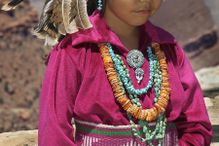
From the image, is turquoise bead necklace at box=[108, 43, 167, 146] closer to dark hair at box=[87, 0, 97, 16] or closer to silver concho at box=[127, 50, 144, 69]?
silver concho at box=[127, 50, 144, 69]

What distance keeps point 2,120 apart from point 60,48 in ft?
20.9

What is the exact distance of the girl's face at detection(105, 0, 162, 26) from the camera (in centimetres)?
165

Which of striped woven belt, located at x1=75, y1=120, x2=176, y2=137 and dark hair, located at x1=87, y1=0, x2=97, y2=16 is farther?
dark hair, located at x1=87, y1=0, x2=97, y2=16

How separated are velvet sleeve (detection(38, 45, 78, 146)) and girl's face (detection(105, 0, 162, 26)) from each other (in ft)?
0.63

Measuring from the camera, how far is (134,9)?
1.65 m

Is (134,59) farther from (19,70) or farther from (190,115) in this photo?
(19,70)

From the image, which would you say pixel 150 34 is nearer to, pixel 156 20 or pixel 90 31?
pixel 90 31

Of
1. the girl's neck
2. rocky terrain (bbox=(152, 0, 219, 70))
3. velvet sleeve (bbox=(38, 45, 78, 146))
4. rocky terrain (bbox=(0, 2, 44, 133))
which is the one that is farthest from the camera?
rocky terrain (bbox=(152, 0, 219, 70))

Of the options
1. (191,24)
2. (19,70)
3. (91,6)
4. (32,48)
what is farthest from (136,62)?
(191,24)

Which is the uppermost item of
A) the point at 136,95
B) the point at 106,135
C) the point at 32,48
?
the point at 136,95

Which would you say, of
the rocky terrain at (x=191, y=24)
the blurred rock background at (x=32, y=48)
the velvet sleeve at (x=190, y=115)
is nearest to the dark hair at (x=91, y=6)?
the velvet sleeve at (x=190, y=115)

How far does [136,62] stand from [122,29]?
0.37 feet

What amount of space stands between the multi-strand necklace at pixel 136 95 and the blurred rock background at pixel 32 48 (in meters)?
4.55

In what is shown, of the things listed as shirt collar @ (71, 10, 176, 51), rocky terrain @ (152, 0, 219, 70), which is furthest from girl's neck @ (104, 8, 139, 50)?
rocky terrain @ (152, 0, 219, 70)
